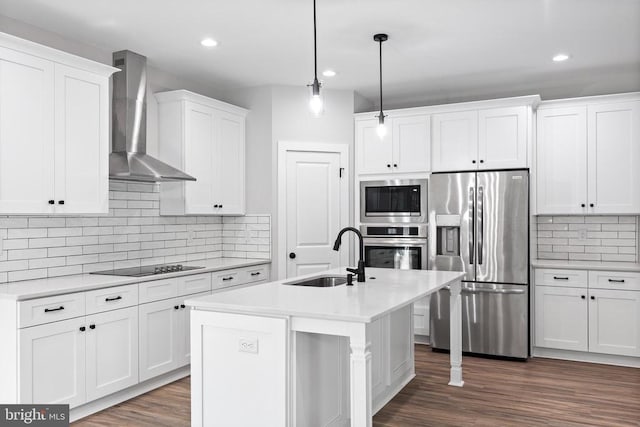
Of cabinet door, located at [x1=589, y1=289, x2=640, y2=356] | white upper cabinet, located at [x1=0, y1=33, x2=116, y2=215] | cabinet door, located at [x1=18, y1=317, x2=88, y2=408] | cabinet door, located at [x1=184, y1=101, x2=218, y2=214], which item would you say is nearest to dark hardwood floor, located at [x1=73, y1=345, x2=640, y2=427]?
cabinet door, located at [x1=589, y1=289, x2=640, y2=356]

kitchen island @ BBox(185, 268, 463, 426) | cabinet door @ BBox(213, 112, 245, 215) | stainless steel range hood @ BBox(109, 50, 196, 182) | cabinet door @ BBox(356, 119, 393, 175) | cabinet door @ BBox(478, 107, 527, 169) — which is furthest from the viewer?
cabinet door @ BBox(356, 119, 393, 175)

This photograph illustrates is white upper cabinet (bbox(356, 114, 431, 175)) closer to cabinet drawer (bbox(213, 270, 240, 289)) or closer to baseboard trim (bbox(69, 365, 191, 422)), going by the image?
cabinet drawer (bbox(213, 270, 240, 289))

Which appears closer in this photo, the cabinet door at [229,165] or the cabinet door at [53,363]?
the cabinet door at [53,363]

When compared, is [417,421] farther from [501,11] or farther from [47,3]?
[47,3]

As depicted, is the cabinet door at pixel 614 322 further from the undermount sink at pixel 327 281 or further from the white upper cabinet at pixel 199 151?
the white upper cabinet at pixel 199 151

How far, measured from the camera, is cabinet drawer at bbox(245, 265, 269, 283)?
505cm

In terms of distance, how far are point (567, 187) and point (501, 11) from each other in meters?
2.17

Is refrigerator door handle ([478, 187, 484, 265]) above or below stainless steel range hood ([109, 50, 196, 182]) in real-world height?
below

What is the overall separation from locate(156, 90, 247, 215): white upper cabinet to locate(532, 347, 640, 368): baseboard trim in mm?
3366

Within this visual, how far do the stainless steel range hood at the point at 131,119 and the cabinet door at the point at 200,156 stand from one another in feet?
1.39

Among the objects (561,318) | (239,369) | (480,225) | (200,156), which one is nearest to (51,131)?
(200,156)

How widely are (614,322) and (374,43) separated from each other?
3.28m

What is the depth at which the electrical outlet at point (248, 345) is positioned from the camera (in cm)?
262

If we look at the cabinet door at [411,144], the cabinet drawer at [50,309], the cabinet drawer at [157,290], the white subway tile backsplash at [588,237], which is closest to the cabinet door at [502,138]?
the cabinet door at [411,144]
